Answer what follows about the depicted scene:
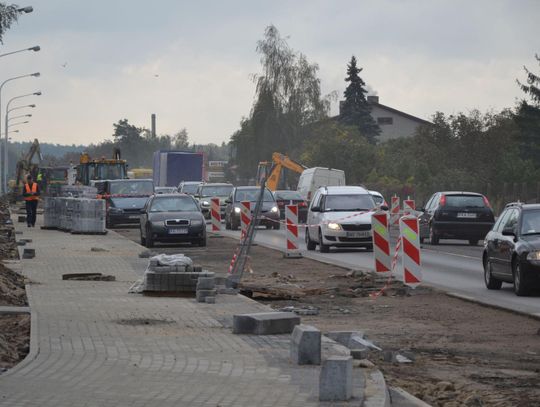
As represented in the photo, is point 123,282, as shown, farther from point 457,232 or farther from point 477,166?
point 477,166

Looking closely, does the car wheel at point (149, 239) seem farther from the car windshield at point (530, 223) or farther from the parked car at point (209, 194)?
the parked car at point (209, 194)

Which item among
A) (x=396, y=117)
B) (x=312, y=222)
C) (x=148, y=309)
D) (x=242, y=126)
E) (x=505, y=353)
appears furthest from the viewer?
(x=396, y=117)

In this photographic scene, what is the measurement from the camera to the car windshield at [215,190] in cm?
6047

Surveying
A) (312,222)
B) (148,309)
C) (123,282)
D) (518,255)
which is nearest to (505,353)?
(148,309)

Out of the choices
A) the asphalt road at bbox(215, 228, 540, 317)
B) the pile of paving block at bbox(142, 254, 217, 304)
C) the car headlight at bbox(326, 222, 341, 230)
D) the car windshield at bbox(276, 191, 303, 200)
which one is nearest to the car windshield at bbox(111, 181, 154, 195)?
the car windshield at bbox(276, 191, 303, 200)

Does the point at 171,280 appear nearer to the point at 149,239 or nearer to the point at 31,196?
the point at 149,239

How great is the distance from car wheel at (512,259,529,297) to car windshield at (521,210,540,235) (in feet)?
1.99

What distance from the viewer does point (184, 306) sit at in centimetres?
1698

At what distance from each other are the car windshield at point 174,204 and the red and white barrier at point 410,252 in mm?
17967

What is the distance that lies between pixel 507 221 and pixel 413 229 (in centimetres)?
149

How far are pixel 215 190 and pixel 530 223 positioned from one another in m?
41.1

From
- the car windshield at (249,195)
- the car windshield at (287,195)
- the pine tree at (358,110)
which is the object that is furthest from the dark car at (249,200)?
the pine tree at (358,110)

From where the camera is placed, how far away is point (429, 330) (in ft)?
48.7

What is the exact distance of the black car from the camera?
19219mm
